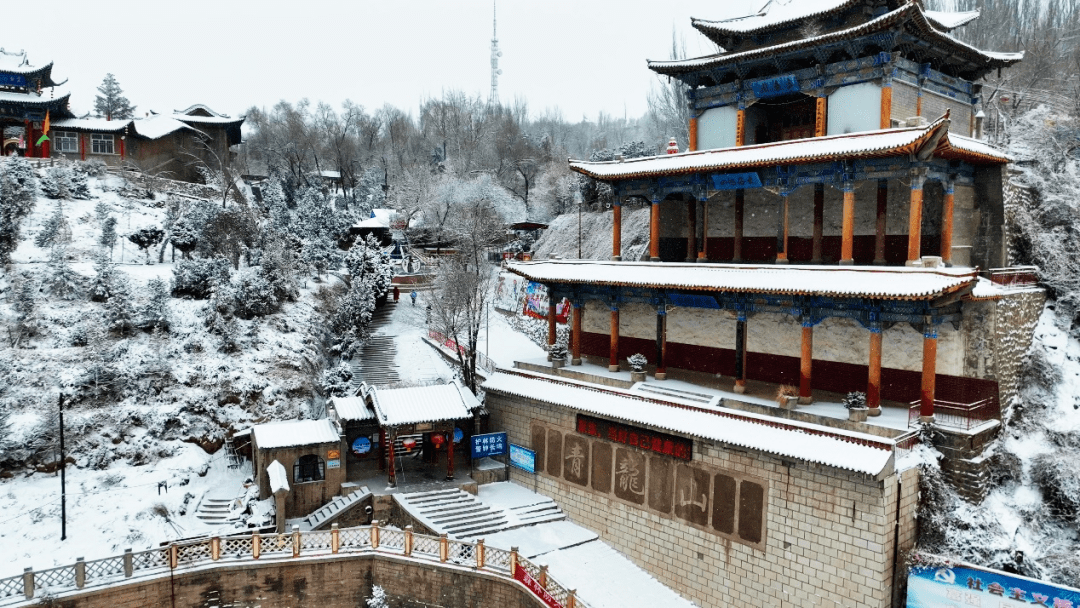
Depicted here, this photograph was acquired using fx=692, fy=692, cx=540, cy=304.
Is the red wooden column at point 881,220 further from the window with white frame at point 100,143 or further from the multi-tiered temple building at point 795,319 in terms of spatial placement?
the window with white frame at point 100,143

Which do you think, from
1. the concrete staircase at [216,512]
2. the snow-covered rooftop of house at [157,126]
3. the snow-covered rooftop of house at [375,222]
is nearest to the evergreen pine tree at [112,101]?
the snow-covered rooftop of house at [157,126]

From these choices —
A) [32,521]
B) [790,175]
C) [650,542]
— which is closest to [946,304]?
[790,175]

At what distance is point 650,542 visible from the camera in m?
17.3

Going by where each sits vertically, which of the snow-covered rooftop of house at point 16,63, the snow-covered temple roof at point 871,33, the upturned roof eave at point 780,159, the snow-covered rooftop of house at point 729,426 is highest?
the snow-covered rooftop of house at point 16,63

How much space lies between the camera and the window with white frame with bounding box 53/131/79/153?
121 ft

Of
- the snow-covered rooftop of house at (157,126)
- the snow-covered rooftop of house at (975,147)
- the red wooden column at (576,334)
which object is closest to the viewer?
the snow-covered rooftop of house at (975,147)

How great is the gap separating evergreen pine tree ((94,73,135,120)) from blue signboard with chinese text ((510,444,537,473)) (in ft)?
168

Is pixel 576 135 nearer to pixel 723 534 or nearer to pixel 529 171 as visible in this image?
pixel 529 171

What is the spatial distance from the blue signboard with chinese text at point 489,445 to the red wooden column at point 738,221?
9122 mm

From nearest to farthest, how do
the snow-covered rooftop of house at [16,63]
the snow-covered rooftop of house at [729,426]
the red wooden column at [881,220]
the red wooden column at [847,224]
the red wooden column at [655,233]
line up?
the snow-covered rooftop of house at [729,426] < the red wooden column at [847,224] < the red wooden column at [881,220] < the red wooden column at [655,233] < the snow-covered rooftop of house at [16,63]

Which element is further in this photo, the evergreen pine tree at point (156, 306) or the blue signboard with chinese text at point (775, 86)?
the evergreen pine tree at point (156, 306)

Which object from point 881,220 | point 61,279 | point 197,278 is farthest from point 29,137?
point 881,220

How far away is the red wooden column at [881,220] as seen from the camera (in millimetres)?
18250

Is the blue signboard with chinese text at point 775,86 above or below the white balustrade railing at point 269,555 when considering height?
above
